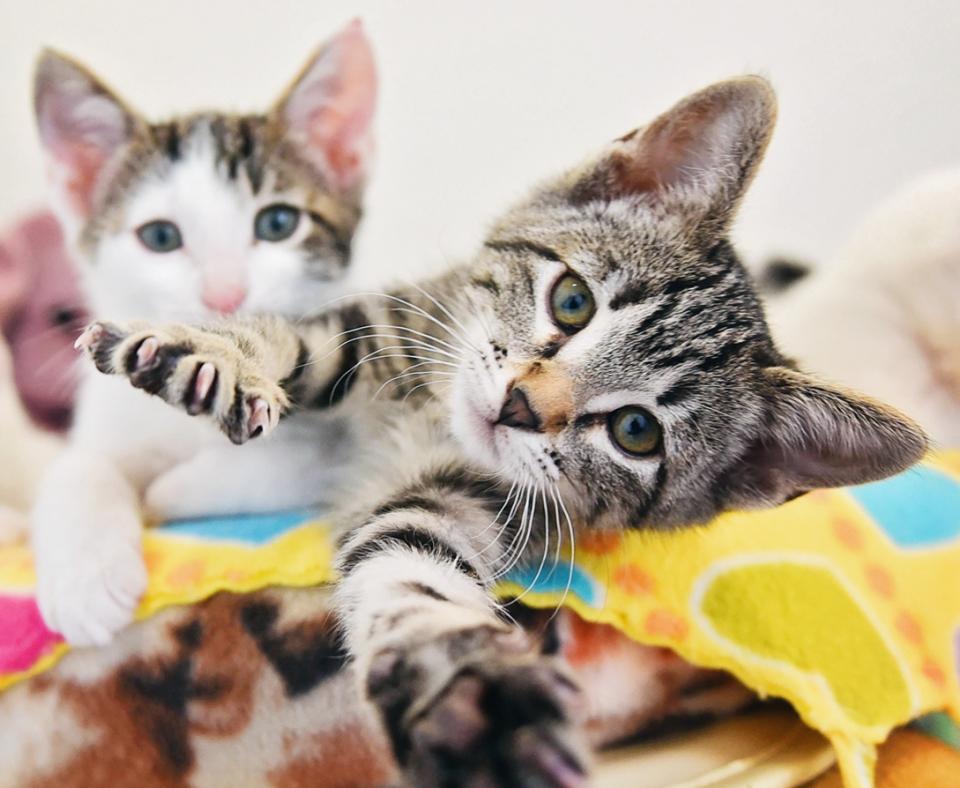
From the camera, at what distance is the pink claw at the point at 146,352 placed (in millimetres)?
586

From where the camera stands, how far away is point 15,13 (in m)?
1.44

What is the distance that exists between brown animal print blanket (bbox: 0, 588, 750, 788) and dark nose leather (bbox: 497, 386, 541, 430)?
0.25 meters

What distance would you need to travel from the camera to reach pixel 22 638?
69cm

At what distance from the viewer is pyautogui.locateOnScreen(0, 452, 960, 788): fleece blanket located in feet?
2.35

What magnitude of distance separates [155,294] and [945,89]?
1.38 metres

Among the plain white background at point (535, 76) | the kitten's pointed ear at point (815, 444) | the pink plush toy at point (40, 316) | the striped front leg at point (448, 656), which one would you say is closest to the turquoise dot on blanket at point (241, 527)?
the striped front leg at point (448, 656)

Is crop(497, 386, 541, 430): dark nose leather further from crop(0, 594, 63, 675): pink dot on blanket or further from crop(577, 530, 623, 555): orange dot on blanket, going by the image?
crop(0, 594, 63, 675): pink dot on blanket

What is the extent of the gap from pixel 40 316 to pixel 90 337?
87 centimetres

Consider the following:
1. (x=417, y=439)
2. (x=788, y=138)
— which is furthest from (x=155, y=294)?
(x=788, y=138)

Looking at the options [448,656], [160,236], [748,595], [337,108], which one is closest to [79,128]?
[160,236]

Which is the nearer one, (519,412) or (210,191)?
(519,412)

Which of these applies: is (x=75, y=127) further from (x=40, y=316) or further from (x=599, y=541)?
(x=599, y=541)

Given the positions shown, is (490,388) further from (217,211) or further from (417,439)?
(217,211)

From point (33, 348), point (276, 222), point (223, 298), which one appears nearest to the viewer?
point (223, 298)
